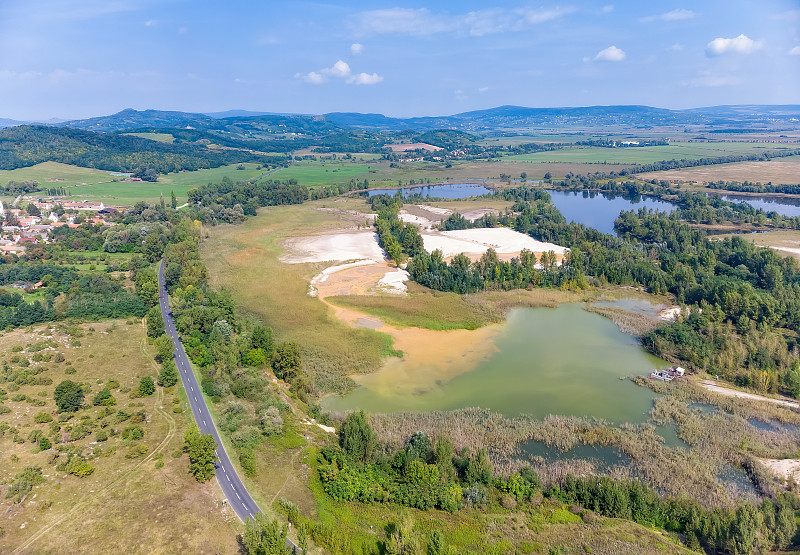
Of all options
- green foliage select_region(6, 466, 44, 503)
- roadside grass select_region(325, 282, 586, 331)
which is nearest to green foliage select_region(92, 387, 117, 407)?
green foliage select_region(6, 466, 44, 503)

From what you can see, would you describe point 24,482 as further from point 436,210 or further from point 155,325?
point 436,210

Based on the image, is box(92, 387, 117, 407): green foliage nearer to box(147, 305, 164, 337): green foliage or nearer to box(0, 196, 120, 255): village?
box(147, 305, 164, 337): green foliage

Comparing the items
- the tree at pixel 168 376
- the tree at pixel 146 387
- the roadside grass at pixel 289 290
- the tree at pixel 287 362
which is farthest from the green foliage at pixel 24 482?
the roadside grass at pixel 289 290

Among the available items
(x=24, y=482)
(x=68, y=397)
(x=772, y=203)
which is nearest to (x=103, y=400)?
(x=68, y=397)

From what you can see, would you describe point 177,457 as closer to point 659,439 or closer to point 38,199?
point 659,439

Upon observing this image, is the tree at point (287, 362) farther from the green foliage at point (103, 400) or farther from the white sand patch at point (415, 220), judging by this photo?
the white sand patch at point (415, 220)

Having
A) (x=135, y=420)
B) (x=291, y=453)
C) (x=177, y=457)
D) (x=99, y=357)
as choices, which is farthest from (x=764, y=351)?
(x=99, y=357)
